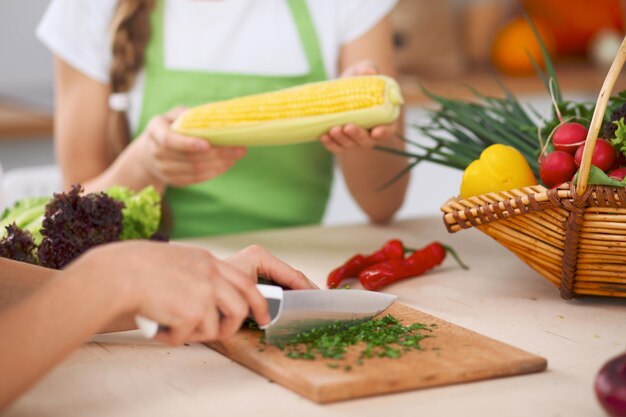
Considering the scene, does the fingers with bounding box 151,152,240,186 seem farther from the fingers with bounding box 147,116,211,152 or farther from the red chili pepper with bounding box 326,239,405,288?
the red chili pepper with bounding box 326,239,405,288

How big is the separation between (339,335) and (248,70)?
3.74 feet

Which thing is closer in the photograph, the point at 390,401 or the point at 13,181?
the point at 390,401

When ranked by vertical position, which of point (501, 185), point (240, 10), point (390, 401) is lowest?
point (390, 401)

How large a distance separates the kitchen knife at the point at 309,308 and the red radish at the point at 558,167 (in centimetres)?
31

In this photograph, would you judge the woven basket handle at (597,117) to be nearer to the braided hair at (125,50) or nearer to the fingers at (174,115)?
the fingers at (174,115)

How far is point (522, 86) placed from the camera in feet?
11.6

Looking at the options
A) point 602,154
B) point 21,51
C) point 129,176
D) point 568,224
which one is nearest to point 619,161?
point 602,154

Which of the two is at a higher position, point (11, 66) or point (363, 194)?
point (11, 66)

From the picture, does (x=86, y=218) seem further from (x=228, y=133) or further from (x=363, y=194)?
(x=363, y=194)

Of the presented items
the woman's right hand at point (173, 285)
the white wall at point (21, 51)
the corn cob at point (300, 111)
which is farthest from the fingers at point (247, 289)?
the white wall at point (21, 51)

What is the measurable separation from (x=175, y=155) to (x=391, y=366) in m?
0.87

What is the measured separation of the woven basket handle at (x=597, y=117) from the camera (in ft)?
3.58

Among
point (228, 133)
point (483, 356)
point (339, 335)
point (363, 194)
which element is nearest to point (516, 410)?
point (483, 356)

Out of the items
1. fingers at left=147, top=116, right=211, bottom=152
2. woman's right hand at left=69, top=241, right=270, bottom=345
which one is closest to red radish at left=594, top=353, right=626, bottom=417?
woman's right hand at left=69, top=241, right=270, bottom=345
